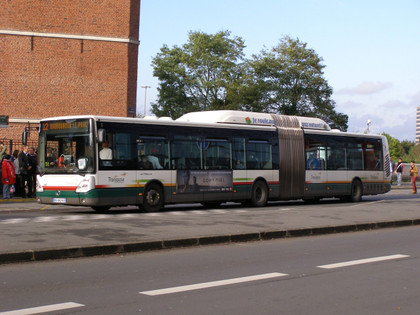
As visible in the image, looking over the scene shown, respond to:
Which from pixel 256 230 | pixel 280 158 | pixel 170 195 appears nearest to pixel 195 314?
pixel 256 230

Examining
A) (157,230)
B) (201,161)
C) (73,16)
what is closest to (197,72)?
(73,16)

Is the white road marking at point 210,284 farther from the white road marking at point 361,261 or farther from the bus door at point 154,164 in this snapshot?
the bus door at point 154,164

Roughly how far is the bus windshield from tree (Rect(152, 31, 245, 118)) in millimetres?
52678

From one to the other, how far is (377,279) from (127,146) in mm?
11045

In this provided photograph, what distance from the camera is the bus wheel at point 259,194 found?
21938 millimetres

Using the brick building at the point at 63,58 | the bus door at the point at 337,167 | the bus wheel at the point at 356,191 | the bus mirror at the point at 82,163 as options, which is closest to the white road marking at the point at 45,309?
the bus mirror at the point at 82,163

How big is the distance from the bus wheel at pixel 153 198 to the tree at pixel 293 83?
44.0 m

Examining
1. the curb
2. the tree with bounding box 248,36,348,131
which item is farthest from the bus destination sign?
the tree with bounding box 248,36,348,131

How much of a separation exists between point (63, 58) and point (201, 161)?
23.6m

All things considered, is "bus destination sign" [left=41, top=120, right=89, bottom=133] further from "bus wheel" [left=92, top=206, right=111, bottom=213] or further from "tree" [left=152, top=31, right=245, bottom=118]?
"tree" [left=152, top=31, right=245, bottom=118]

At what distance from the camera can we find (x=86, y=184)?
17016mm

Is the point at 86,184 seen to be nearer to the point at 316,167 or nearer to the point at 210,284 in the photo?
the point at 210,284

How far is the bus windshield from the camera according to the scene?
17.2 m

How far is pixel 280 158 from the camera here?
23.1m
